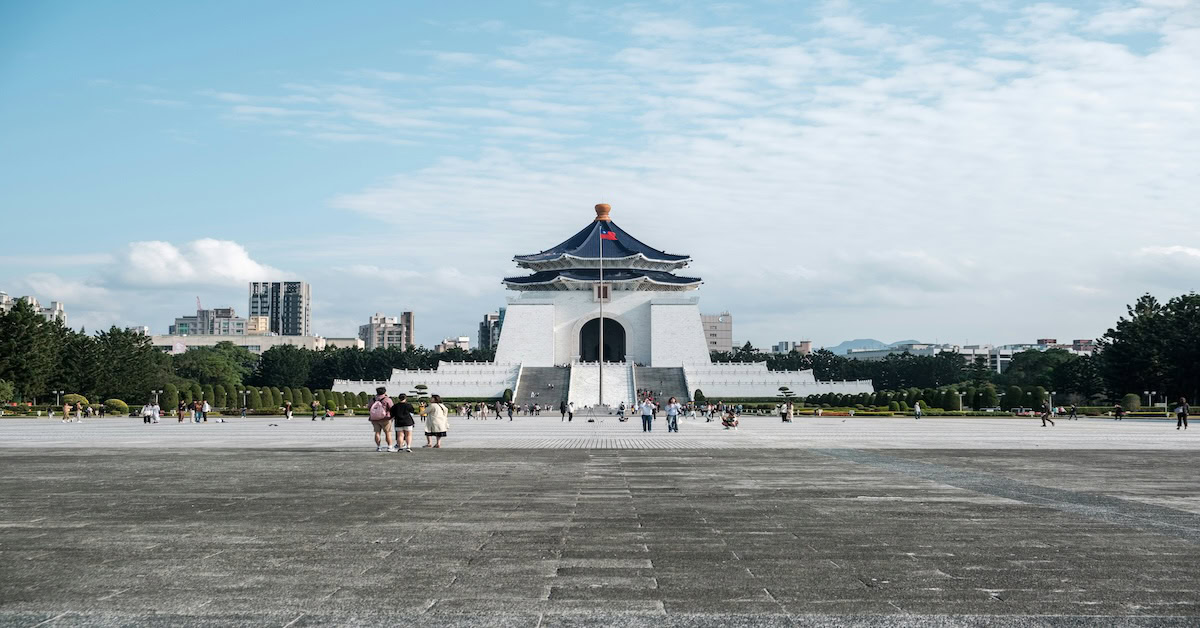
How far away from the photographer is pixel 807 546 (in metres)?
6.07

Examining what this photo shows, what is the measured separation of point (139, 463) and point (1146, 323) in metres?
46.8

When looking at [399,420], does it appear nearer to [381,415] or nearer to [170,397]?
[381,415]

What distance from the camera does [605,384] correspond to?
55594mm

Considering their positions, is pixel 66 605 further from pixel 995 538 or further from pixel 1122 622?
pixel 995 538

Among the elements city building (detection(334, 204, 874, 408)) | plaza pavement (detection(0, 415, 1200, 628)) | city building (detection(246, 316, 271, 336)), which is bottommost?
plaza pavement (detection(0, 415, 1200, 628))

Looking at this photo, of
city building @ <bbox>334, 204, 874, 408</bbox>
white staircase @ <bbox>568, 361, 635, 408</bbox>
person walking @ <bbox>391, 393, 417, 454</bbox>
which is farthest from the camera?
city building @ <bbox>334, 204, 874, 408</bbox>

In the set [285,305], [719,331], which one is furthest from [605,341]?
[285,305]

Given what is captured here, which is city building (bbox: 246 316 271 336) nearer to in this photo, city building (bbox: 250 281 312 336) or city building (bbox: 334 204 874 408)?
city building (bbox: 250 281 312 336)

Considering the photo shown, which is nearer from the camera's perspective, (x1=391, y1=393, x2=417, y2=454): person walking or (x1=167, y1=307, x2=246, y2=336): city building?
(x1=391, y1=393, x2=417, y2=454): person walking

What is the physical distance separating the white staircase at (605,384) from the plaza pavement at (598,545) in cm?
4124

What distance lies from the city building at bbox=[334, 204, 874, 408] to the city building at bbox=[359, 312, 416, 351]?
395ft

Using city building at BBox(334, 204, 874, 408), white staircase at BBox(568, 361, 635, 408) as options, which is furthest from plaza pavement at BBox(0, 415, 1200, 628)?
city building at BBox(334, 204, 874, 408)

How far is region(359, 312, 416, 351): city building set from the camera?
188m

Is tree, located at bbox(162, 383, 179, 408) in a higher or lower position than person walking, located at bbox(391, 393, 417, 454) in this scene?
higher
